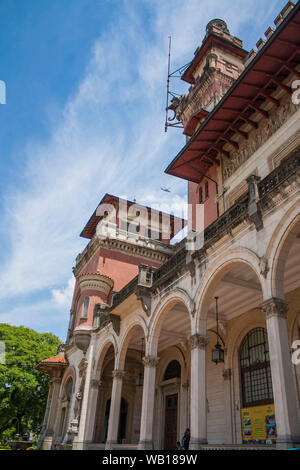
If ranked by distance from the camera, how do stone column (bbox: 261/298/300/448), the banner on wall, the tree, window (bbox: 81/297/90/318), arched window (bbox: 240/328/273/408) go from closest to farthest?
stone column (bbox: 261/298/300/448), the banner on wall, arched window (bbox: 240/328/273/408), window (bbox: 81/297/90/318), the tree

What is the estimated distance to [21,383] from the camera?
3466cm

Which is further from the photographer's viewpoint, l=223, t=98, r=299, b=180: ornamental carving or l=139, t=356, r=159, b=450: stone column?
l=223, t=98, r=299, b=180: ornamental carving

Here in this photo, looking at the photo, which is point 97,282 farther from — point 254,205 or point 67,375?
point 254,205

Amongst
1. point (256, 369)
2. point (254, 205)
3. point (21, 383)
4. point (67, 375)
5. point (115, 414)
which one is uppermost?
point (254, 205)

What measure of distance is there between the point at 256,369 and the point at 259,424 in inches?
79.8

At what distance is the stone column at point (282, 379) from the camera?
8052 mm

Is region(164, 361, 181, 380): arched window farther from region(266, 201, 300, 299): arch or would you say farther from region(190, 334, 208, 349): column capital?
region(266, 201, 300, 299): arch

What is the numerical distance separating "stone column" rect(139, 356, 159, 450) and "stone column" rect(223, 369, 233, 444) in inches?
133

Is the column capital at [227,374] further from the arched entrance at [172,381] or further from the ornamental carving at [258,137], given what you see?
the ornamental carving at [258,137]

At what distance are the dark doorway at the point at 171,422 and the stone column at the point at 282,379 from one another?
→ 1305 cm

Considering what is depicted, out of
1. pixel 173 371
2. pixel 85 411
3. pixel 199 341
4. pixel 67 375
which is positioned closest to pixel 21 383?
pixel 67 375

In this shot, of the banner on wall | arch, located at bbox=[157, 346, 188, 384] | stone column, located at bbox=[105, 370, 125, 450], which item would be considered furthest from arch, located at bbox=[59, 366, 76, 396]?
the banner on wall

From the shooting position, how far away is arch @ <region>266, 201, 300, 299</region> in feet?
31.5
